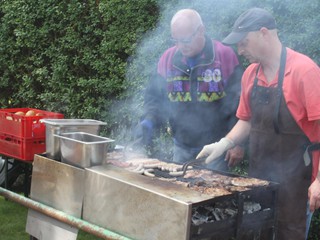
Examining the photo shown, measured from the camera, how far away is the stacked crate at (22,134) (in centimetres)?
466

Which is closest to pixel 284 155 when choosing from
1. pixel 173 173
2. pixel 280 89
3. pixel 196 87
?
pixel 280 89

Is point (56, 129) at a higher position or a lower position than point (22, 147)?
higher

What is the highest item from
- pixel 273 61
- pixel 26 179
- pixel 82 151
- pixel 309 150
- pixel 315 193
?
pixel 273 61

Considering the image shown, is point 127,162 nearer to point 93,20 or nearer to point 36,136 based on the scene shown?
point 36,136

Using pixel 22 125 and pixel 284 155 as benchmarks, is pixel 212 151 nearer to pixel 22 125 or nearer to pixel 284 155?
pixel 284 155

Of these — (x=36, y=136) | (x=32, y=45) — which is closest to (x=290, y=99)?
(x=36, y=136)

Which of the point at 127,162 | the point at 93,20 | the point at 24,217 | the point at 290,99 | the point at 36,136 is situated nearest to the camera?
the point at 290,99

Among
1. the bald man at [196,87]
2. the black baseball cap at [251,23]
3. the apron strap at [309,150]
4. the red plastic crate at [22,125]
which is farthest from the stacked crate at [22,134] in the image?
the apron strap at [309,150]

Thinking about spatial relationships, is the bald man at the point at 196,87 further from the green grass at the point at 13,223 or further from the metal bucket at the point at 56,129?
the green grass at the point at 13,223

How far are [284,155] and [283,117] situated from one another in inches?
10.2

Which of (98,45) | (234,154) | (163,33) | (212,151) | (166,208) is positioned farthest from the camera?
(98,45)

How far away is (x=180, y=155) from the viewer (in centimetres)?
414

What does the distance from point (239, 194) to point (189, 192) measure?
0.95 feet

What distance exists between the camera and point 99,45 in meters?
5.91
